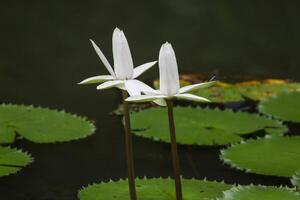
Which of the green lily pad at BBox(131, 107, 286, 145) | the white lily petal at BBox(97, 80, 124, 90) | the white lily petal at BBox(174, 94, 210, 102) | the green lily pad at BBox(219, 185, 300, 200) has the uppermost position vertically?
the white lily petal at BBox(97, 80, 124, 90)

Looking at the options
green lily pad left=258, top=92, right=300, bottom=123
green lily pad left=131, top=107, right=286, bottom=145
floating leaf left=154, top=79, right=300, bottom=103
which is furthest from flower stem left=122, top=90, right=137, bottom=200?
floating leaf left=154, top=79, right=300, bottom=103

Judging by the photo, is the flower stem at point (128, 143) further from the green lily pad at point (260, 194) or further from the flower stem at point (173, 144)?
the green lily pad at point (260, 194)

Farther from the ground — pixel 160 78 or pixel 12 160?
pixel 160 78

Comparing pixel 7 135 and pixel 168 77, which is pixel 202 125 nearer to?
pixel 7 135

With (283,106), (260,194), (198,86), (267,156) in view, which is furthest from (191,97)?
(283,106)

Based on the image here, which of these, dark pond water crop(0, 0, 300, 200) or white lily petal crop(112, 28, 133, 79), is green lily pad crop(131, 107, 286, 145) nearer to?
dark pond water crop(0, 0, 300, 200)

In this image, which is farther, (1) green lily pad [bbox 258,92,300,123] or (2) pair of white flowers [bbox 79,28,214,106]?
(1) green lily pad [bbox 258,92,300,123]

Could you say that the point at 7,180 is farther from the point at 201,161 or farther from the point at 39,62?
the point at 39,62
